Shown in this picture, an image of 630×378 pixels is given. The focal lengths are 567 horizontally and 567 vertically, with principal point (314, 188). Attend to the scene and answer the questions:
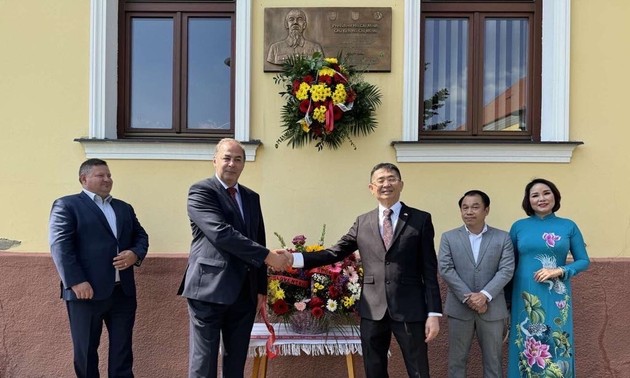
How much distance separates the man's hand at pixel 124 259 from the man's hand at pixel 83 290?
0.76 ft

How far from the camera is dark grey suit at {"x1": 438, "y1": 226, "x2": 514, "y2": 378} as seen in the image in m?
3.74

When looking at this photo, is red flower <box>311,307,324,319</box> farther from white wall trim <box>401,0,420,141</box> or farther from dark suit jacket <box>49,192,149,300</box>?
white wall trim <box>401,0,420,141</box>

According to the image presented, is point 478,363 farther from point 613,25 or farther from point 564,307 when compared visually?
point 613,25

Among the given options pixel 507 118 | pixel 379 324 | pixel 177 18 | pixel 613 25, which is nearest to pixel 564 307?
pixel 379 324

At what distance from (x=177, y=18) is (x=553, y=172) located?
3.38 m

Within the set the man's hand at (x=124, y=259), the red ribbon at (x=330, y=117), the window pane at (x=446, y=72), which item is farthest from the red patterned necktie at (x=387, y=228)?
the man's hand at (x=124, y=259)

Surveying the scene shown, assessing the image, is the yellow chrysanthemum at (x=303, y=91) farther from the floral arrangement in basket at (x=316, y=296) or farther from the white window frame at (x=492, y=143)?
the floral arrangement in basket at (x=316, y=296)

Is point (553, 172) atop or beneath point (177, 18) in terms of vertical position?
beneath

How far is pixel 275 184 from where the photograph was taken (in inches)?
A: 180

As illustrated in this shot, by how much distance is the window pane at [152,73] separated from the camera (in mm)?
4902

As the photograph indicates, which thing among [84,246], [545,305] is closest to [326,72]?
[84,246]

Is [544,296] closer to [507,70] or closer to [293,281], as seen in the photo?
[293,281]

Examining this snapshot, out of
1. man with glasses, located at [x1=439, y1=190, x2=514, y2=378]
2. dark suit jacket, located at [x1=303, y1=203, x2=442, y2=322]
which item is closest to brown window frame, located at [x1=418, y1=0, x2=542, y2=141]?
man with glasses, located at [x1=439, y1=190, x2=514, y2=378]

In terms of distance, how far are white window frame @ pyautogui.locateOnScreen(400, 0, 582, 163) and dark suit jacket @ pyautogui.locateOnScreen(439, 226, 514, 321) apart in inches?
35.2
